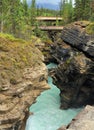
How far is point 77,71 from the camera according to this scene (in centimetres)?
4025

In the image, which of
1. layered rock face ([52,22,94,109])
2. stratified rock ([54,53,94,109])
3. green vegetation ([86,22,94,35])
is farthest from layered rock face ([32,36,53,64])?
green vegetation ([86,22,94,35])

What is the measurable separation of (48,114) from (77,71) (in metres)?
6.94

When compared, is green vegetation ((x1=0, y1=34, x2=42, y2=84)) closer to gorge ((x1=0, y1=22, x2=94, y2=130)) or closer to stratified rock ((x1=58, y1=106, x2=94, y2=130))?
gorge ((x1=0, y1=22, x2=94, y2=130))

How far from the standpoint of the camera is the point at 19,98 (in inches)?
760

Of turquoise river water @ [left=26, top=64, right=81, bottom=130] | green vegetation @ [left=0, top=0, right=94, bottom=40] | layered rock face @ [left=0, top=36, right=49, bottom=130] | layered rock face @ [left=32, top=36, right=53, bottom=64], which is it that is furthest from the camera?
layered rock face @ [left=32, top=36, right=53, bottom=64]

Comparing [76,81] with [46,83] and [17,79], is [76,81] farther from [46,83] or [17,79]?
[17,79]

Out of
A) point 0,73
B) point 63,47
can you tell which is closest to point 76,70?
point 63,47

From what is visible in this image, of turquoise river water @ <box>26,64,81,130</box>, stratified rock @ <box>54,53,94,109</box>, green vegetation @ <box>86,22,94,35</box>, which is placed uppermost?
green vegetation @ <box>86,22,94,35</box>

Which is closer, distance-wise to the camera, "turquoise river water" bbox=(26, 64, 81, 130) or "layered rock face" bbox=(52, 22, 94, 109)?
"turquoise river water" bbox=(26, 64, 81, 130)

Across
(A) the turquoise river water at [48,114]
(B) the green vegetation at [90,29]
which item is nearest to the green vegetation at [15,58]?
(A) the turquoise river water at [48,114]

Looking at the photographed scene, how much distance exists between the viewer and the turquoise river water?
1430 inches

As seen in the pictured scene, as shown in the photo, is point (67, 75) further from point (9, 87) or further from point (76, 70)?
point (9, 87)

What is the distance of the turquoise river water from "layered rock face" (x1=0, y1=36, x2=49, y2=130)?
1476cm

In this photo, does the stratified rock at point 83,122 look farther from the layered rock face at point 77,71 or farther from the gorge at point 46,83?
the layered rock face at point 77,71
